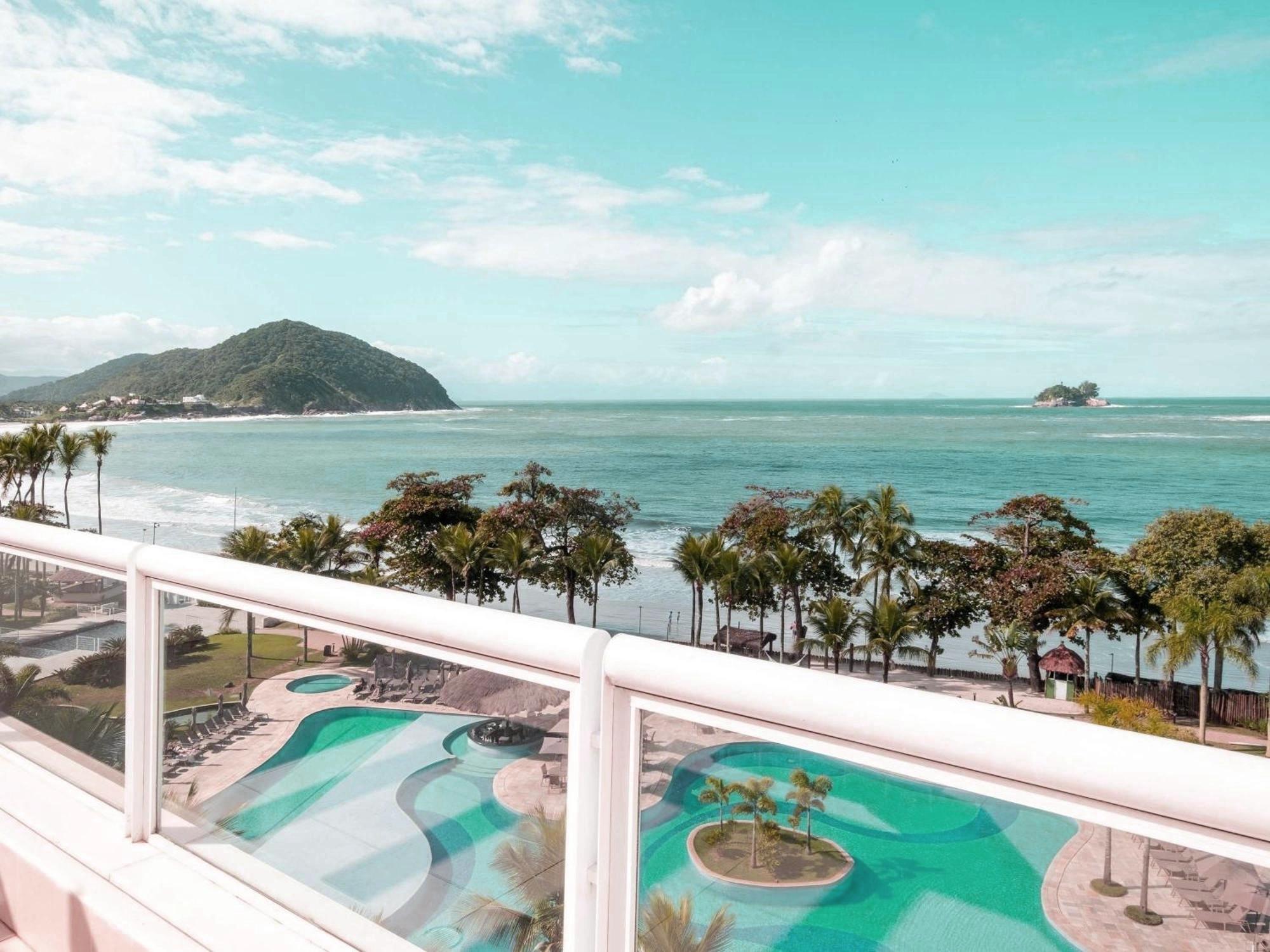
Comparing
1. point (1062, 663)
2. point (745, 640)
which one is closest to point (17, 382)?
point (745, 640)

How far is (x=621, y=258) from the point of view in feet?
344

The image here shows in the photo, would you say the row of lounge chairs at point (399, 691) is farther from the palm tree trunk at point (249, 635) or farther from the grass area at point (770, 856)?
the grass area at point (770, 856)

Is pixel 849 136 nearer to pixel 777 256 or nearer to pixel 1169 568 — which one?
pixel 777 256

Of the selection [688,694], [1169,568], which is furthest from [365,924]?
[1169,568]

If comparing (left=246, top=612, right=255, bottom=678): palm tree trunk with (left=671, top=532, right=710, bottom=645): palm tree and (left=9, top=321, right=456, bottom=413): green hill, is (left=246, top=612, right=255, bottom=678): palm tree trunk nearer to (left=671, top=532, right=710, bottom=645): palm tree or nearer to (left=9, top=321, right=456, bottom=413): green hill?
(left=671, top=532, right=710, bottom=645): palm tree

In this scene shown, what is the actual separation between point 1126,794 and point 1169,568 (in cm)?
3982

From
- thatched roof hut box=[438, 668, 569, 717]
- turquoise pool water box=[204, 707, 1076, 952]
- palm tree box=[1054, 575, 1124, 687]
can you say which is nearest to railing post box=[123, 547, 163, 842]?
turquoise pool water box=[204, 707, 1076, 952]

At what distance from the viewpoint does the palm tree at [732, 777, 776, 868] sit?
91 cm

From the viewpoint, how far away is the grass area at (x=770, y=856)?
35.2 inches

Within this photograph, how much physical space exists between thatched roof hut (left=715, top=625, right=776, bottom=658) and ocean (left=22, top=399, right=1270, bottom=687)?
8.31ft

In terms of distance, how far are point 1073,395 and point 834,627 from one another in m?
96.6

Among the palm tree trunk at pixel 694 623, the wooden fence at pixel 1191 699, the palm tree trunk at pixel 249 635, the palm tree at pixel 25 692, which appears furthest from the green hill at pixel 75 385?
the palm tree trunk at pixel 249 635

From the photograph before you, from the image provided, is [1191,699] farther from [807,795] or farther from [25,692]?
[807,795]

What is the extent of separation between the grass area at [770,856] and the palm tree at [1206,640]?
3248 centimetres
